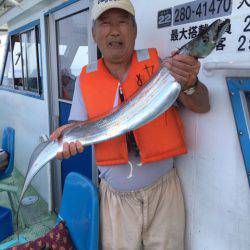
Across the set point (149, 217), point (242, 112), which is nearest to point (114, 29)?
point (242, 112)

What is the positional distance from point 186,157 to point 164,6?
94 cm

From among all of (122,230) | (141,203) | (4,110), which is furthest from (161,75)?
(4,110)

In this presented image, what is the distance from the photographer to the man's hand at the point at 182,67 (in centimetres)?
133

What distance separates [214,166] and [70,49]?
2.41 m

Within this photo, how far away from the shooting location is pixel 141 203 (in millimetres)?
1919

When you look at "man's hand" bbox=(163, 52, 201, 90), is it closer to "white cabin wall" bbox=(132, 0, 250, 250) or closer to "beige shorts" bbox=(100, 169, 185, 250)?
"white cabin wall" bbox=(132, 0, 250, 250)

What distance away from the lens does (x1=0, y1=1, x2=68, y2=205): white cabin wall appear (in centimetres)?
420

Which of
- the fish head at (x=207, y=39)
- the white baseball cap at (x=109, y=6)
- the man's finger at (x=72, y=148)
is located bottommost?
the man's finger at (x=72, y=148)

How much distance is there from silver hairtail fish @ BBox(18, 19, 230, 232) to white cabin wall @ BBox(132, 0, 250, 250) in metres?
0.34

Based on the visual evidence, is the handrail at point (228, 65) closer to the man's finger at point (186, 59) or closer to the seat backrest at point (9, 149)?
the man's finger at point (186, 59)

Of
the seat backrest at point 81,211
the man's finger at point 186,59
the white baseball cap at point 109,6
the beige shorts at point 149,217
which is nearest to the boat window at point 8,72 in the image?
the seat backrest at point 81,211

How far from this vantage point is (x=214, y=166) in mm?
1783

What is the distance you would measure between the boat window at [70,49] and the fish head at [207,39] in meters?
2.11

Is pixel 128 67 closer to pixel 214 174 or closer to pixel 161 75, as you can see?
pixel 161 75
